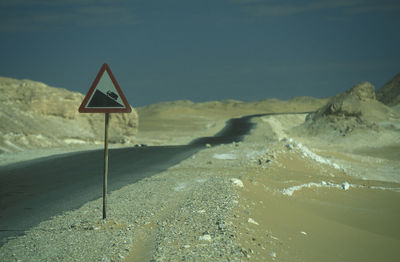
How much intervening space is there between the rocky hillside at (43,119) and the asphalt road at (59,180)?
5098 millimetres

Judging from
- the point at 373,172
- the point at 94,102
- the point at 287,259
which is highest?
the point at 94,102

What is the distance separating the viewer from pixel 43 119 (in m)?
26.7

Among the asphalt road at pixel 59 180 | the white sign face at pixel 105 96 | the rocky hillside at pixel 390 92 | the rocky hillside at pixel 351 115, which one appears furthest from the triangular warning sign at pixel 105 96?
the rocky hillside at pixel 390 92

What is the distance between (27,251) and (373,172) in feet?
53.0

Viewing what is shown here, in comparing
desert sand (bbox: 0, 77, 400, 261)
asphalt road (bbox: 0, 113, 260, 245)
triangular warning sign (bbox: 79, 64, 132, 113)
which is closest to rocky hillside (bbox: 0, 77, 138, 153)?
asphalt road (bbox: 0, 113, 260, 245)

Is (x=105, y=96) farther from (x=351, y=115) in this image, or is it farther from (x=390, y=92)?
(x=390, y=92)

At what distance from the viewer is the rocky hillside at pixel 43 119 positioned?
74.7 ft

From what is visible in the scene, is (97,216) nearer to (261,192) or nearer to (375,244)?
(261,192)

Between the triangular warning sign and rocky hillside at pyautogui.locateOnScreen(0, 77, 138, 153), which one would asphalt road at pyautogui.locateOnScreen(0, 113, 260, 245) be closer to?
the triangular warning sign

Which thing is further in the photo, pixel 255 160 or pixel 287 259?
pixel 255 160

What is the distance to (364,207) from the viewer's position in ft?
33.7

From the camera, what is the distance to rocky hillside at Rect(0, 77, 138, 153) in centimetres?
2277

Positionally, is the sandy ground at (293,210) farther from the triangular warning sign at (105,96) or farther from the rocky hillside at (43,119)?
the rocky hillside at (43,119)

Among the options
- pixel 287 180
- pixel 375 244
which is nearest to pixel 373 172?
pixel 287 180
